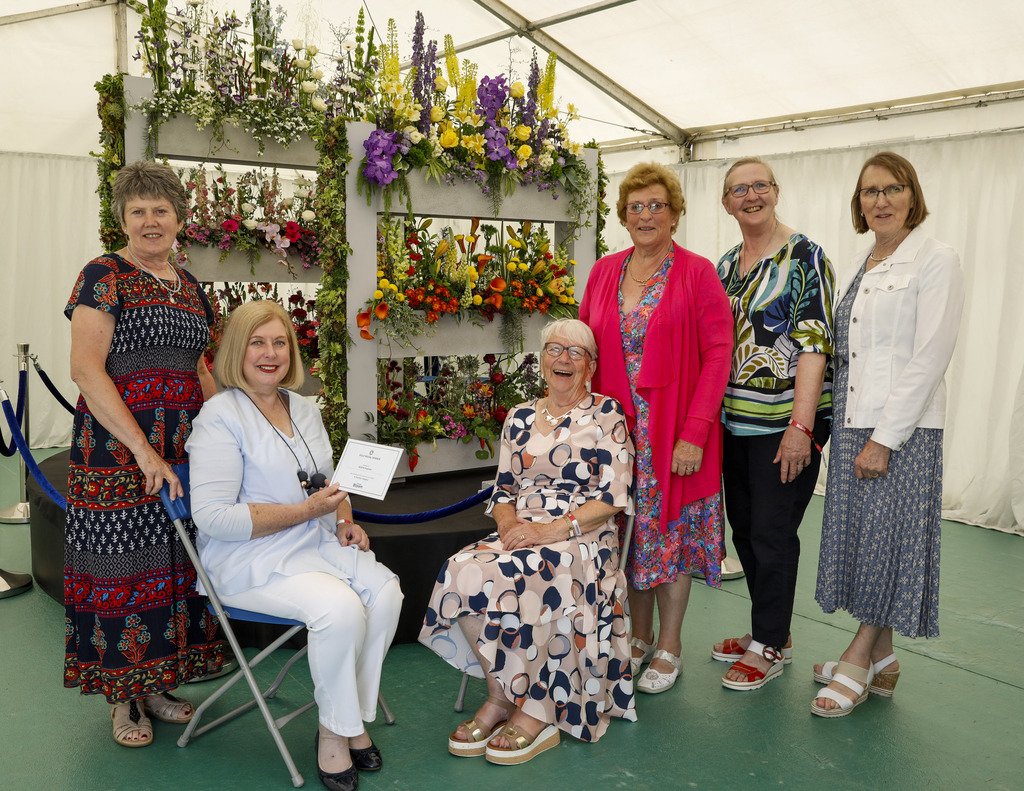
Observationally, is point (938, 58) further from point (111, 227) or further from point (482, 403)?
point (111, 227)

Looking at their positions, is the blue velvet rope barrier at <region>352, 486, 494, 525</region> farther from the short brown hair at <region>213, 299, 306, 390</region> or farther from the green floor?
the short brown hair at <region>213, 299, 306, 390</region>

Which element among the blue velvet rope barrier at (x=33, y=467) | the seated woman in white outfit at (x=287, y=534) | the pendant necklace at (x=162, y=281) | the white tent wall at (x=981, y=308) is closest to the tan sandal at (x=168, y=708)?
the seated woman in white outfit at (x=287, y=534)

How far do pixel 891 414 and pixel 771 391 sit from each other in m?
0.44

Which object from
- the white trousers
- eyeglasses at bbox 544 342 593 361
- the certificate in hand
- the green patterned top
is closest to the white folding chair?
the white trousers

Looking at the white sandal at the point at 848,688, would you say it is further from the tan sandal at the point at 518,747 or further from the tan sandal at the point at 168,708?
the tan sandal at the point at 168,708

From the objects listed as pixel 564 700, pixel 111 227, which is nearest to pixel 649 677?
pixel 564 700

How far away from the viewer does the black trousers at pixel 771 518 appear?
10.6ft

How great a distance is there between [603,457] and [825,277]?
1.07 meters

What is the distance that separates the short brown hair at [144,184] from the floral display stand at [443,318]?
130cm

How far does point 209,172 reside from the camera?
24.6ft

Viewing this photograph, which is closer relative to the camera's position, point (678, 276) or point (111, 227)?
point (678, 276)

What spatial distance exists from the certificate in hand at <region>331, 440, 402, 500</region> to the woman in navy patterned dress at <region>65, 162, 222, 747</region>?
0.54 metres

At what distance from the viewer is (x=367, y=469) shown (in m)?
2.58

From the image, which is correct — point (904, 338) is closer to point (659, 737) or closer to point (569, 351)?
point (569, 351)
